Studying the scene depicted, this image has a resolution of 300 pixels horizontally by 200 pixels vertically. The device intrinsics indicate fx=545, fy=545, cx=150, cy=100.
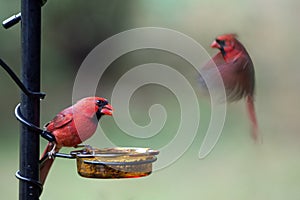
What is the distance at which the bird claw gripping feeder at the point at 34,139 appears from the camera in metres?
0.88

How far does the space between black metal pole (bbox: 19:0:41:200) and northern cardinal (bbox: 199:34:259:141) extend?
64cm

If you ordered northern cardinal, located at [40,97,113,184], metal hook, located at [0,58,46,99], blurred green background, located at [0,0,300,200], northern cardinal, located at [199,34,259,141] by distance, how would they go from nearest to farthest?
metal hook, located at [0,58,46,99]
northern cardinal, located at [40,97,113,184]
northern cardinal, located at [199,34,259,141]
blurred green background, located at [0,0,300,200]

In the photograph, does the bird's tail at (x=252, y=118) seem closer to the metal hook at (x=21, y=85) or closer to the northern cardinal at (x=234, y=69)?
the northern cardinal at (x=234, y=69)

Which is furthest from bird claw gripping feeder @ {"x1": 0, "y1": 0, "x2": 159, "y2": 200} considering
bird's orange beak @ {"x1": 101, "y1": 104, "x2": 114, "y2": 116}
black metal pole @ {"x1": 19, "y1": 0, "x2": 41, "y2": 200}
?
bird's orange beak @ {"x1": 101, "y1": 104, "x2": 114, "y2": 116}

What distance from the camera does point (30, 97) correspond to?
34.5 inches

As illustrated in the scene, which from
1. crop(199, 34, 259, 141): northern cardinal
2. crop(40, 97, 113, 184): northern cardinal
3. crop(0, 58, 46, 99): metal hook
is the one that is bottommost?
crop(40, 97, 113, 184): northern cardinal

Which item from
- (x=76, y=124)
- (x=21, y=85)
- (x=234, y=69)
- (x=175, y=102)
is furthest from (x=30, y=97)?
(x=175, y=102)

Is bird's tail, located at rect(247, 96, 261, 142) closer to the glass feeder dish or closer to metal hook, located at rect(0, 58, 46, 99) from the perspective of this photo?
the glass feeder dish

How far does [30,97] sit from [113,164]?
17cm

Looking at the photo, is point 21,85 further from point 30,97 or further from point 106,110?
point 106,110

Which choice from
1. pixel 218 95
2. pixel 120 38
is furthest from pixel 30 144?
pixel 120 38

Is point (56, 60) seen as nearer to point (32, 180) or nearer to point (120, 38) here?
point (120, 38)

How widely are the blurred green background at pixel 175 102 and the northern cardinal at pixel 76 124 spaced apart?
1.55m

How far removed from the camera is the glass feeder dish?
89 centimetres
